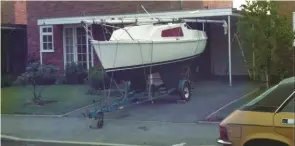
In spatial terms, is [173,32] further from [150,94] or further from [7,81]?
[7,81]

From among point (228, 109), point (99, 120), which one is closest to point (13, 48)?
point (99, 120)

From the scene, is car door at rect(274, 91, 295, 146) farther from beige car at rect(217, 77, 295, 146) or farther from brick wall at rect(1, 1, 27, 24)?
brick wall at rect(1, 1, 27, 24)

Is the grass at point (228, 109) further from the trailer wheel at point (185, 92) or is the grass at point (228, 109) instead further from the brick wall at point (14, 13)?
the brick wall at point (14, 13)

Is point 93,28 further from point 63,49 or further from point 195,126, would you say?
point 195,126

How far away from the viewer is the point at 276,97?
5992mm

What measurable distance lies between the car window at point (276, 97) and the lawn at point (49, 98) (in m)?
8.07

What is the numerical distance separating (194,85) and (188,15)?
2.47 meters

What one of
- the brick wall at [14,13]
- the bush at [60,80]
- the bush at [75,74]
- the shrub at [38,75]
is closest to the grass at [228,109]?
the bush at [75,74]

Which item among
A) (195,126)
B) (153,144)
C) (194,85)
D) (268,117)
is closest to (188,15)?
(194,85)

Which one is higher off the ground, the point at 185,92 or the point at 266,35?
the point at 266,35

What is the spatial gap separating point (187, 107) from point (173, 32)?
9.37 feet

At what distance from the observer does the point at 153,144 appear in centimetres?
919

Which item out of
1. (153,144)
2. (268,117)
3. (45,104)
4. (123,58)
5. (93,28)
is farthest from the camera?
(93,28)

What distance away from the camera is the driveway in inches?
476
